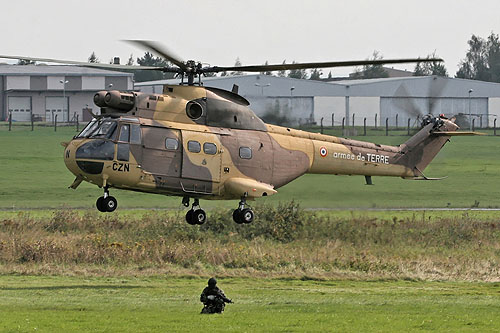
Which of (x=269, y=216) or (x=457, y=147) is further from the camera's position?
(x=457, y=147)

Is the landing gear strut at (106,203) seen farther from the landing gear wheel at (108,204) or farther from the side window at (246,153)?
the side window at (246,153)

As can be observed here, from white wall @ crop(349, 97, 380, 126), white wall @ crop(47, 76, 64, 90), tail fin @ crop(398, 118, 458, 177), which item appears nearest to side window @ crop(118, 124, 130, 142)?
tail fin @ crop(398, 118, 458, 177)

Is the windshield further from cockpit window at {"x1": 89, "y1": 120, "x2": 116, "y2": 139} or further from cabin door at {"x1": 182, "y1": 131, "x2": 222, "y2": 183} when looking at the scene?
cabin door at {"x1": 182, "y1": 131, "x2": 222, "y2": 183}

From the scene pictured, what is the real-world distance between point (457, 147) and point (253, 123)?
58.9 meters

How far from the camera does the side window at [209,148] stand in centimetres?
3703

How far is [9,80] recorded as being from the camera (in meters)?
112

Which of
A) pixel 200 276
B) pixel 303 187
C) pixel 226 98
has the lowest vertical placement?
pixel 200 276

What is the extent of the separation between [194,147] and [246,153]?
2323 mm

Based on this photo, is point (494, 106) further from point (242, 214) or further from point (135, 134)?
point (135, 134)

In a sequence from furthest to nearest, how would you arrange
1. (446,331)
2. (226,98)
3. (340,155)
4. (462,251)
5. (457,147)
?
(457,147), (462,251), (340,155), (226,98), (446,331)

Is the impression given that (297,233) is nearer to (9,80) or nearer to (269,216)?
(269,216)

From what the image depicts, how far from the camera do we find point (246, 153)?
126 ft

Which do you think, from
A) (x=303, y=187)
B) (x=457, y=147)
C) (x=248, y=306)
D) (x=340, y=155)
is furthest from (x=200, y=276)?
(x=457, y=147)

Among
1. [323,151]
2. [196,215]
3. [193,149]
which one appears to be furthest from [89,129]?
[323,151]
